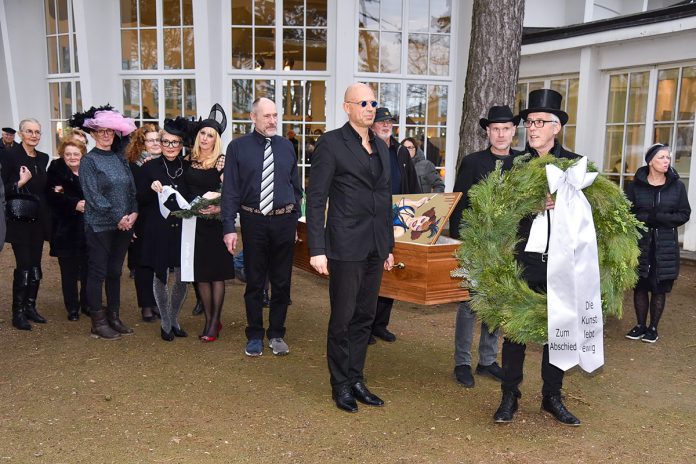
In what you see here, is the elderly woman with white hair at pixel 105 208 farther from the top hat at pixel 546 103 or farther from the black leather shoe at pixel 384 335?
the top hat at pixel 546 103

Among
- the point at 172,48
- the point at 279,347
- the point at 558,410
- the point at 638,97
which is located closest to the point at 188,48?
the point at 172,48

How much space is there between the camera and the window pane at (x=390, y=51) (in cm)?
1195

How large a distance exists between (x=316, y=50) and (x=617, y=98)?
531 cm

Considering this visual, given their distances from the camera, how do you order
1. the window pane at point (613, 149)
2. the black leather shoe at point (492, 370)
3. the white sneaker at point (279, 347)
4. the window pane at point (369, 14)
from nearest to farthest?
the black leather shoe at point (492, 370) < the white sneaker at point (279, 347) < the window pane at point (613, 149) < the window pane at point (369, 14)

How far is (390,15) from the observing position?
39.1 feet

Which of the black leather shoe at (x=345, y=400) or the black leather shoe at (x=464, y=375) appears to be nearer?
the black leather shoe at (x=345, y=400)

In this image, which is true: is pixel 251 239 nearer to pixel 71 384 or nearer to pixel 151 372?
pixel 151 372

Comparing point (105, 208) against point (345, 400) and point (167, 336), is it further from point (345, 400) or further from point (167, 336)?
point (345, 400)

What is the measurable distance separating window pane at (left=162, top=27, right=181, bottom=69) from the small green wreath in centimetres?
949

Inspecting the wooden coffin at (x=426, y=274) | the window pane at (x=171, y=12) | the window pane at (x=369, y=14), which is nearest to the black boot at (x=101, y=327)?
the wooden coffin at (x=426, y=274)

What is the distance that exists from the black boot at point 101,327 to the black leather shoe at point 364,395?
8.12 ft

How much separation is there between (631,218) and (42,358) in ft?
14.7

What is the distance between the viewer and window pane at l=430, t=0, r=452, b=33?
12.1m

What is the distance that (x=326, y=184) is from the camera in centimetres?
402
